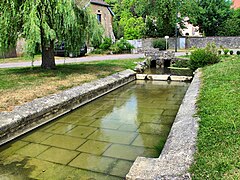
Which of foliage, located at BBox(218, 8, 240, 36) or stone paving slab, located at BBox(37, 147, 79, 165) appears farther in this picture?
foliage, located at BBox(218, 8, 240, 36)

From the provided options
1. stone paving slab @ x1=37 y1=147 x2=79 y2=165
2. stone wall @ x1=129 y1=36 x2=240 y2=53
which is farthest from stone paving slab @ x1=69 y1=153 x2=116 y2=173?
stone wall @ x1=129 y1=36 x2=240 y2=53

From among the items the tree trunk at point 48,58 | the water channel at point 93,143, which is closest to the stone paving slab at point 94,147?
the water channel at point 93,143

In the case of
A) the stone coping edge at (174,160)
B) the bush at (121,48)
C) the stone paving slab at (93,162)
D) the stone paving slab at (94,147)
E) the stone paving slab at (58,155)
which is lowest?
the stone paving slab at (93,162)

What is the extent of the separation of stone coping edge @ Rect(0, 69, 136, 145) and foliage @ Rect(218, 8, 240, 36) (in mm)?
23809

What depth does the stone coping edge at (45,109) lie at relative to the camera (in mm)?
4215

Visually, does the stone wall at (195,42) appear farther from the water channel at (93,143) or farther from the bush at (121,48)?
the water channel at (93,143)

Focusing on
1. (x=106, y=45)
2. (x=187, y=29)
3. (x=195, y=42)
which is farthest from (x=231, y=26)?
(x=106, y=45)

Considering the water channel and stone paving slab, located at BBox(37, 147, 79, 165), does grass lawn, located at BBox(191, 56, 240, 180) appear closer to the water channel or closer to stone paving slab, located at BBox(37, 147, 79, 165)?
the water channel

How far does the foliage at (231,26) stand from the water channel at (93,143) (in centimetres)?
2412

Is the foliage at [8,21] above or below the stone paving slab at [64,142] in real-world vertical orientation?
above

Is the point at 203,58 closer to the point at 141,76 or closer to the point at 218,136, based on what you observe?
the point at 141,76

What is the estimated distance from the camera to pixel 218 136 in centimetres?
303

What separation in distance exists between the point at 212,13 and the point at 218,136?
1078 inches

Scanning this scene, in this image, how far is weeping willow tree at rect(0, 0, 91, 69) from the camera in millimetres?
7605
